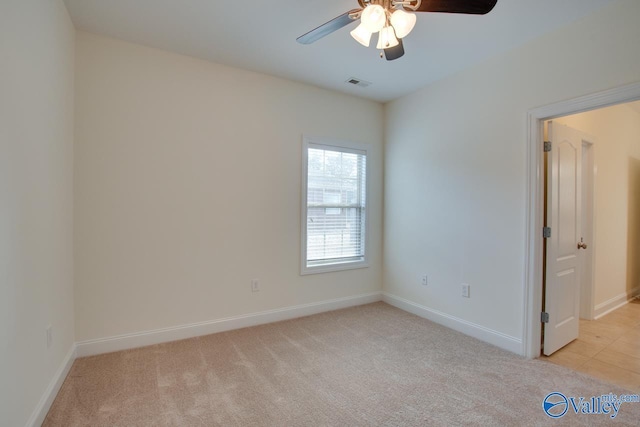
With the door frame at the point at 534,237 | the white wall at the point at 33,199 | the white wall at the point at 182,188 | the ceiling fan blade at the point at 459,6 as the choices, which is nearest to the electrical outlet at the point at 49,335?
the white wall at the point at 33,199

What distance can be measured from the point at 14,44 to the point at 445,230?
3639 mm

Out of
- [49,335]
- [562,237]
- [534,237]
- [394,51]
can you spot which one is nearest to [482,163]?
[534,237]

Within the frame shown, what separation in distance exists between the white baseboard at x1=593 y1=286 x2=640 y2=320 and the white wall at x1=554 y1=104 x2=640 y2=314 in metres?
0.01

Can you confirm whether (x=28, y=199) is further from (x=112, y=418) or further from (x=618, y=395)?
(x=618, y=395)

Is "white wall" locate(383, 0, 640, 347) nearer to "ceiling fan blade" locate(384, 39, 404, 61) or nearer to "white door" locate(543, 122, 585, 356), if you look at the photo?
"white door" locate(543, 122, 585, 356)

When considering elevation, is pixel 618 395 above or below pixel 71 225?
below

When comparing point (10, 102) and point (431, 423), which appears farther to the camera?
point (431, 423)

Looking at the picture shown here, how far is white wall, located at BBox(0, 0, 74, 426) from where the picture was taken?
142 centimetres

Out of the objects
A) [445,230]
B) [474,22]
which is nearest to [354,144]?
[445,230]

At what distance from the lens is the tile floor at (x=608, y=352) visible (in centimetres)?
235

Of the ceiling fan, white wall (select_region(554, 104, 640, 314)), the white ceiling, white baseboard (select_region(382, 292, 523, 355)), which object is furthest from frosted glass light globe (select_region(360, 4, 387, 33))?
white wall (select_region(554, 104, 640, 314))

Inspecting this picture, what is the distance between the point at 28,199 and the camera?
5.41ft

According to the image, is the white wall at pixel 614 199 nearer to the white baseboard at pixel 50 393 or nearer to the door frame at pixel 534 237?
the door frame at pixel 534 237

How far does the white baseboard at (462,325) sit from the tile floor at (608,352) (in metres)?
0.27
